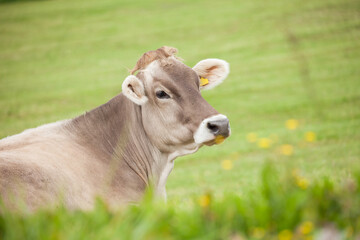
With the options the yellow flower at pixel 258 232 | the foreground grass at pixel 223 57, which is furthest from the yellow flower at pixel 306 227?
the foreground grass at pixel 223 57

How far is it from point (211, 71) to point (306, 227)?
3886mm

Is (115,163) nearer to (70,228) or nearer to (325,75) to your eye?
(70,228)

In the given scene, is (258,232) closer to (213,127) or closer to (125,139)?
(213,127)

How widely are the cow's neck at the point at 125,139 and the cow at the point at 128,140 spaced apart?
0.04 feet

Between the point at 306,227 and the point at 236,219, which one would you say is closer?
the point at 306,227

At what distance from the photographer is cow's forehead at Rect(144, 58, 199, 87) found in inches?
208

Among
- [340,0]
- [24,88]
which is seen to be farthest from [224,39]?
[24,88]

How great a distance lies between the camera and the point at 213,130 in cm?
485

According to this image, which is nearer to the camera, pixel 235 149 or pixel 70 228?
pixel 70 228

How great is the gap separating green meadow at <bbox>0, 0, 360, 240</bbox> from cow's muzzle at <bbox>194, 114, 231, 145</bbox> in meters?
0.59

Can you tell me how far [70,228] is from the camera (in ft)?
8.54

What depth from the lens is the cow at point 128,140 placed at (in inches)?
178

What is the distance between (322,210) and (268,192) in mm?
344

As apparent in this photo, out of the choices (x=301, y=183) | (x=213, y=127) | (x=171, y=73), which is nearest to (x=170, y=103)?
(x=171, y=73)
